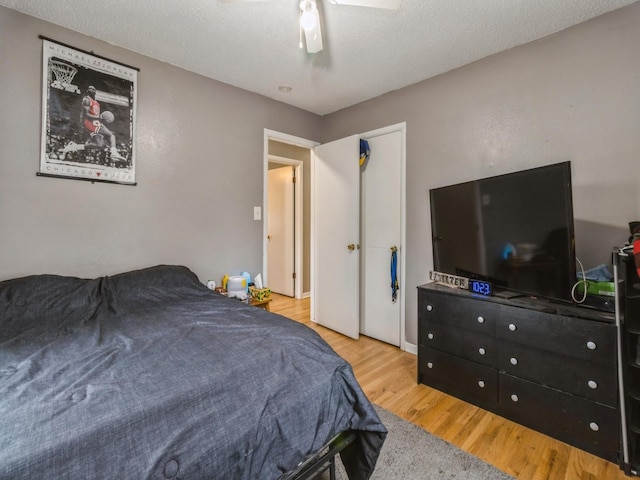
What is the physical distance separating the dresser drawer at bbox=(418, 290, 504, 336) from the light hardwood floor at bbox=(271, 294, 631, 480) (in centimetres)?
53

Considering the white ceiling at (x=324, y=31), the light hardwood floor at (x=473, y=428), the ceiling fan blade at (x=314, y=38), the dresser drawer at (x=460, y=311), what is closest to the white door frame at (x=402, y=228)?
the light hardwood floor at (x=473, y=428)

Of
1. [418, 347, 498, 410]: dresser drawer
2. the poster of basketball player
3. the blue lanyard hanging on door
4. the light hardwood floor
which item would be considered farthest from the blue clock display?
the poster of basketball player

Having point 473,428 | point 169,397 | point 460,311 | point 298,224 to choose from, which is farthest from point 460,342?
point 298,224

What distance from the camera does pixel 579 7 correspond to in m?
1.80

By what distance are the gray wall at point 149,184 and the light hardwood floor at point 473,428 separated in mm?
1556

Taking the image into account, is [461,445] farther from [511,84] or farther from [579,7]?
[579,7]

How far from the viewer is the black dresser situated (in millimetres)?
1562

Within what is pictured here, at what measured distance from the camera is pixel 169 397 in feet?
2.96

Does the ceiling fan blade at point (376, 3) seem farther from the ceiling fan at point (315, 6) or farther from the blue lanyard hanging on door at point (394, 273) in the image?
the blue lanyard hanging on door at point (394, 273)

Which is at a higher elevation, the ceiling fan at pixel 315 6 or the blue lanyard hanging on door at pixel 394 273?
the ceiling fan at pixel 315 6

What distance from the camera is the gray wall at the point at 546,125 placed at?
1.82 meters

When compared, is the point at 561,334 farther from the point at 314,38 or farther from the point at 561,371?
the point at 314,38

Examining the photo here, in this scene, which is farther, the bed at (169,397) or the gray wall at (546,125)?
the gray wall at (546,125)

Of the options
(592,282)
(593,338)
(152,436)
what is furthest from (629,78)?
(152,436)
